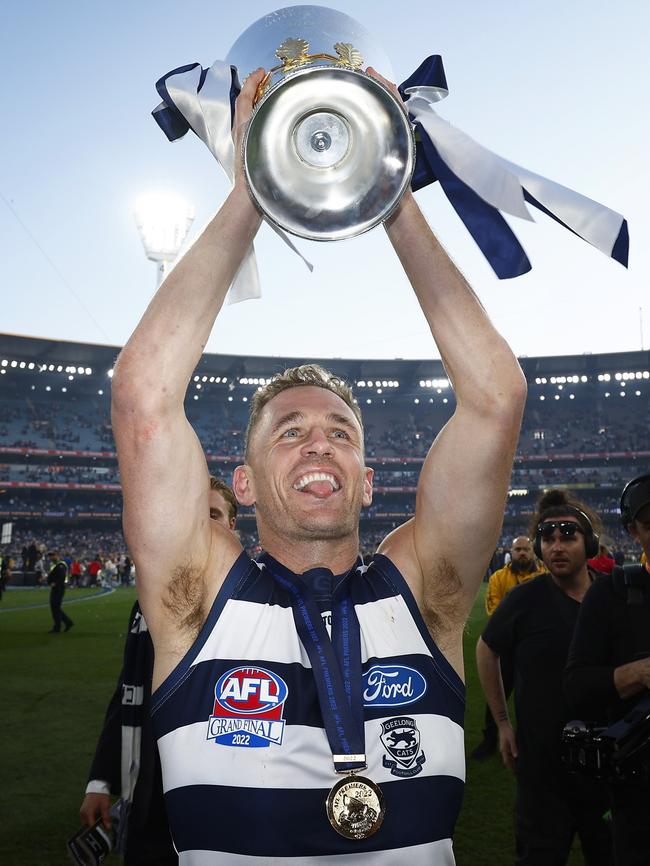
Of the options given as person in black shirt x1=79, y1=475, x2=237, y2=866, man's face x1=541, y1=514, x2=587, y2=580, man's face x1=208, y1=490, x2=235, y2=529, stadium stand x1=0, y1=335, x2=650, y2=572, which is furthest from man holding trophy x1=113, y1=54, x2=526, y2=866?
stadium stand x1=0, y1=335, x2=650, y2=572

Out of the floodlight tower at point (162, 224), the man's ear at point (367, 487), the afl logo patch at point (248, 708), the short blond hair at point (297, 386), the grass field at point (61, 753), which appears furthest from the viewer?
the floodlight tower at point (162, 224)

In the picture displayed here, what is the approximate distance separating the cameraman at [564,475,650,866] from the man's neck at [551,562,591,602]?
94 centimetres

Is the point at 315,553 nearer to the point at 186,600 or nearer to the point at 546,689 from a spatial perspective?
the point at 186,600

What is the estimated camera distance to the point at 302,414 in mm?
2270

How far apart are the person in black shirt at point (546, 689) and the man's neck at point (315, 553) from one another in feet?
6.79

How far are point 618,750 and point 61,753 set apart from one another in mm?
5201

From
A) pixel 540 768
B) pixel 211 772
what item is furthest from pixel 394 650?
pixel 540 768

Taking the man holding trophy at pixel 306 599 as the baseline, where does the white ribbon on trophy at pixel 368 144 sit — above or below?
above

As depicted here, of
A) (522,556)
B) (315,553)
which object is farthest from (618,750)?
(522,556)

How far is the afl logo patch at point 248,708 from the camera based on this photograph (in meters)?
1.77

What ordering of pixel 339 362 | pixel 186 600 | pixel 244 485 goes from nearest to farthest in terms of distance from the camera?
pixel 186 600, pixel 244 485, pixel 339 362

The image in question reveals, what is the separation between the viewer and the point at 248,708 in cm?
179

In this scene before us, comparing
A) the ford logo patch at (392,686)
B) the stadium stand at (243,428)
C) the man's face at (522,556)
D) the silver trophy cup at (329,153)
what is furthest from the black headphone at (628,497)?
the stadium stand at (243,428)

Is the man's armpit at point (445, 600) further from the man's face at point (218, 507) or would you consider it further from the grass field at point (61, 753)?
the grass field at point (61, 753)
